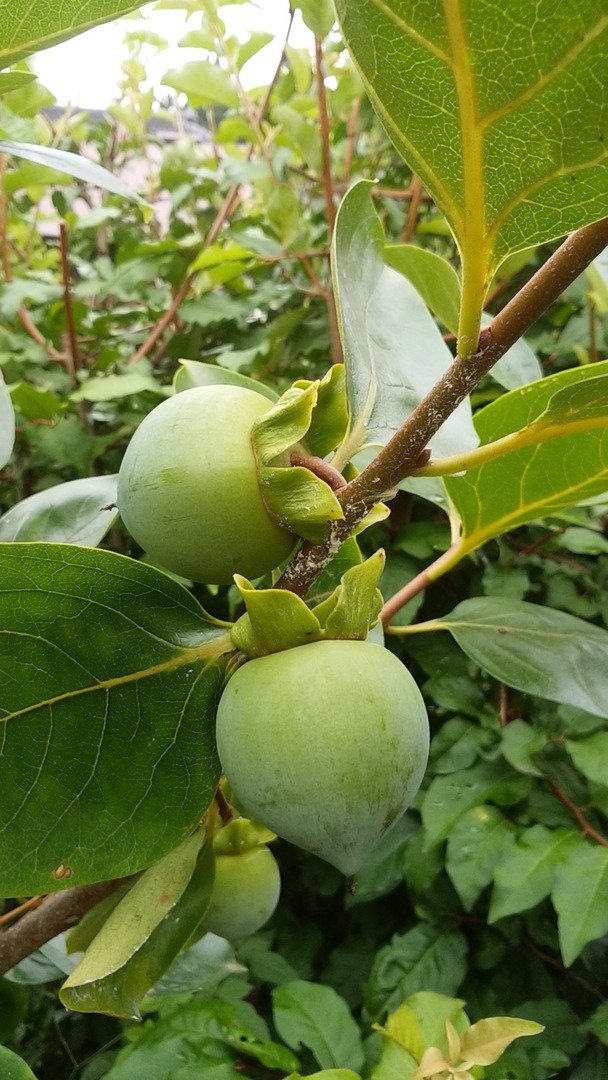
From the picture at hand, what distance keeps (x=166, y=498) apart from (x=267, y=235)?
121cm

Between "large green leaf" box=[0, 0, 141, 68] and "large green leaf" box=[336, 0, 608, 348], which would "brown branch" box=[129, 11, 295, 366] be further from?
"large green leaf" box=[336, 0, 608, 348]

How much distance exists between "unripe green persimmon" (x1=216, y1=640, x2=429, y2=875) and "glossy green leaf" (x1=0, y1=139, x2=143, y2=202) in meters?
0.39

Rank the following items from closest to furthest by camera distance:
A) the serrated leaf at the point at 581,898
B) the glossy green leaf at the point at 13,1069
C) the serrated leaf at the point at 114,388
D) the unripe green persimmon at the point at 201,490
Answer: the unripe green persimmon at the point at 201,490 → the glossy green leaf at the point at 13,1069 → the serrated leaf at the point at 581,898 → the serrated leaf at the point at 114,388

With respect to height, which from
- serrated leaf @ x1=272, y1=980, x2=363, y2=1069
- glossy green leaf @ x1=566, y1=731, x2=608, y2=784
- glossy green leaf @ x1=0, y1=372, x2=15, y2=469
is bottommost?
serrated leaf @ x1=272, y1=980, x2=363, y2=1069

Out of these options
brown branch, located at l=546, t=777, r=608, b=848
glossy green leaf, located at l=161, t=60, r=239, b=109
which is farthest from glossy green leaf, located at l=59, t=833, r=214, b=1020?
glossy green leaf, located at l=161, t=60, r=239, b=109

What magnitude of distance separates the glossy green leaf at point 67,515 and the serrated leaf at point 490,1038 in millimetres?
535

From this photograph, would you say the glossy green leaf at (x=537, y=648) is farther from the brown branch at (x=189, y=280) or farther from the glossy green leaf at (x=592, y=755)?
the brown branch at (x=189, y=280)

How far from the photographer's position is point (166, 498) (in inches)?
15.4

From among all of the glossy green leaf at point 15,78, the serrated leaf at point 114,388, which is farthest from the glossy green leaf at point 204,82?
the glossy green leaf at point 15,78

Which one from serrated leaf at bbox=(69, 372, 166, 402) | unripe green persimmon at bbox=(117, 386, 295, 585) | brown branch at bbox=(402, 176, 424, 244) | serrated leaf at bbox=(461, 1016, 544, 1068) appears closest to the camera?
unripe green persimmon at bbox=(117, 386, 295, 585)

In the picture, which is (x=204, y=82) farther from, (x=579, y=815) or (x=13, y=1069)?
(x=13, y=1069)

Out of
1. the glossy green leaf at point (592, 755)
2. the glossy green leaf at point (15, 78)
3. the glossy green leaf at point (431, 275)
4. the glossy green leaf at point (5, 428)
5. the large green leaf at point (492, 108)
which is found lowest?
the glossy green leaf at point (592, 755)

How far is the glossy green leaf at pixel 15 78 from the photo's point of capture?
1.56 feet

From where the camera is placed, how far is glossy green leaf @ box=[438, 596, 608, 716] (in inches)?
24.0
